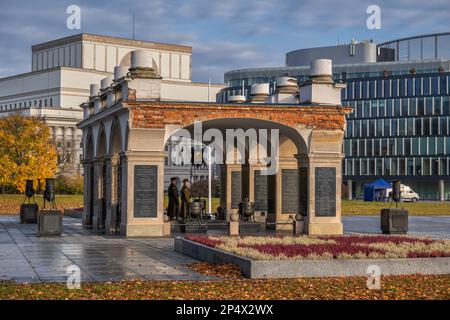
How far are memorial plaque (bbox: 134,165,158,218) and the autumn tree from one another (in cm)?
5238

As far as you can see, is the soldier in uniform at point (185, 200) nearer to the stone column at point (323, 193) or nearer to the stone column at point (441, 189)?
the stone column at point (323, 193)

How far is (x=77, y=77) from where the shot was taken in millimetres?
128625

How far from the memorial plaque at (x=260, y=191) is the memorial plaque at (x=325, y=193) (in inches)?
281

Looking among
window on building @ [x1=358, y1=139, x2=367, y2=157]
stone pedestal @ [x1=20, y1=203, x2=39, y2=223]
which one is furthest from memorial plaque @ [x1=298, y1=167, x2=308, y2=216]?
window on building @ [x1=358, y1=139, x2=367, y2=157]

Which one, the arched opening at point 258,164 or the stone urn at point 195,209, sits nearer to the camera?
the stone urn at point 195,209

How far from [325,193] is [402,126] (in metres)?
89.2

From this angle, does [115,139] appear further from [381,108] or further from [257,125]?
[381,108]

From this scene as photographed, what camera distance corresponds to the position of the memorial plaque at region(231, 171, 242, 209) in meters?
40.7

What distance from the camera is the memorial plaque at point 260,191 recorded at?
39562 millimetres

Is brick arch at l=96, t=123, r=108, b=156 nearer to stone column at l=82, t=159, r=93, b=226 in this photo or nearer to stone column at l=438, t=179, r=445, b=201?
stone column at l=82, t=159, r=93, b=226

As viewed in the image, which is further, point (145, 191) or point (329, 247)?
point (145, 191)

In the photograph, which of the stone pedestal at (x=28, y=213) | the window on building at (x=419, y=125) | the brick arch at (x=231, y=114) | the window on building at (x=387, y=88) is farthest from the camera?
the window on building at (x=387, y=88)

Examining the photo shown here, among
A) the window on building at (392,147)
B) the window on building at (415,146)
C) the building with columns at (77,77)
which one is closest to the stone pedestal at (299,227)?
the window on building at (415,146)

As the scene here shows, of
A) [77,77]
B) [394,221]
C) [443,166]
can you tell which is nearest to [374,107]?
[443,166]
